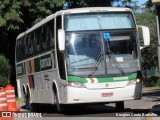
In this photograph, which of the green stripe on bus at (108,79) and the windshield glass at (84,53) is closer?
the green stripe on bus at (108,79)

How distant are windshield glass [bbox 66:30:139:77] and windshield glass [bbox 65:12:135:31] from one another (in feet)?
0.78

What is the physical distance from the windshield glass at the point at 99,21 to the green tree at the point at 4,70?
66.1 feet

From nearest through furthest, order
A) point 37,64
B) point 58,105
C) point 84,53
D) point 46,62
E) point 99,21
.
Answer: point 84,53, point 99,21, point 58,105, point 46,62, point 37,64

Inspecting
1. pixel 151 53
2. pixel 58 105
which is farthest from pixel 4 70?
pixel 151 53

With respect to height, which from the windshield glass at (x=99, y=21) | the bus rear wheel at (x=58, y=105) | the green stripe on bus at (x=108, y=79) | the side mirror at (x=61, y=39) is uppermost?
the windshield glass at (x=99, y=21)

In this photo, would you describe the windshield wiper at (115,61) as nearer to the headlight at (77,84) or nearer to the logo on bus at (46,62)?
the headlight at (77,84)

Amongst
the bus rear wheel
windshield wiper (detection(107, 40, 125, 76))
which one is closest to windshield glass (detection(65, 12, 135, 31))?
windshield wiper (detection(107, 40, 125, 76))

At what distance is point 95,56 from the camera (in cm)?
1434

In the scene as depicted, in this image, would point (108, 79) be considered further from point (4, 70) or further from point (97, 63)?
point (4, 70)

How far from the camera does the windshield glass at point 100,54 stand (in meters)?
14.2

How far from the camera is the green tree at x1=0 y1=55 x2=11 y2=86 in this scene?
112 ft

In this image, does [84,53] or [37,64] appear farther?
[37,64]

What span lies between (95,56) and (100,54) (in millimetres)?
176

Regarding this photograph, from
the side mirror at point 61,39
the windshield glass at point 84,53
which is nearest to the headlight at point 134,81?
the windshield glass at point 84,53
